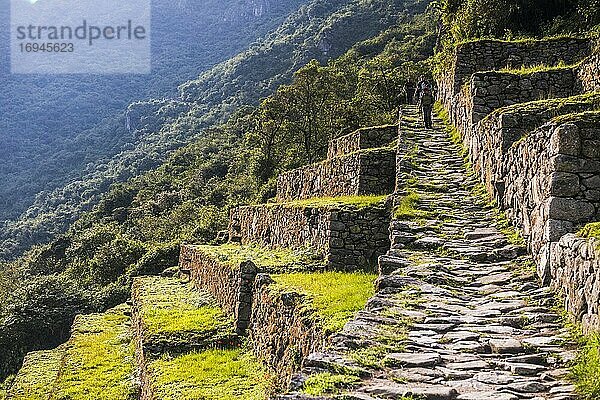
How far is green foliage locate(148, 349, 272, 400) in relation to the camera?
7902mm

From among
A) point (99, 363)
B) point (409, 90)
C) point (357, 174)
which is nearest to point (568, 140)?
point (357, 174)

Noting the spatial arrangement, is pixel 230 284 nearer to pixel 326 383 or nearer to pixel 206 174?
pixel 326 383

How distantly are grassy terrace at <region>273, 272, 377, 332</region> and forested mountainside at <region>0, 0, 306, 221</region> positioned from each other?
7454 cm

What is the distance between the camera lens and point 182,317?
467 inches

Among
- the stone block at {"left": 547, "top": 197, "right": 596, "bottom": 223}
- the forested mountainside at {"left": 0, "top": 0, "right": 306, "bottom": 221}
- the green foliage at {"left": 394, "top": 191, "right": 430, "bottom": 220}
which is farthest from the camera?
the forested mountainside at {"left": 0, "top": 0, "right": 306, "bottom": 221}

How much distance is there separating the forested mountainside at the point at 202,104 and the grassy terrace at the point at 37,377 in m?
49.1

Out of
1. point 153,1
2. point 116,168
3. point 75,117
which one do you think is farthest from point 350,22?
point 153,1

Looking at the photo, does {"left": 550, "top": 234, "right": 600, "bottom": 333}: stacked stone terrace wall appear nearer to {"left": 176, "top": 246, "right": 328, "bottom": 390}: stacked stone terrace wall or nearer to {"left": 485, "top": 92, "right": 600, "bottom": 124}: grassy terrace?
{"left": 176, "top": 246, "right": 328, "bottom": 390}: stacked stone terrace wall

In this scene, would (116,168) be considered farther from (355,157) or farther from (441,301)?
(441,301)

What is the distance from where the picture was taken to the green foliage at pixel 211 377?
790cm

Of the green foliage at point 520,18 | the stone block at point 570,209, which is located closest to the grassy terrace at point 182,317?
the stone block at point 570,209

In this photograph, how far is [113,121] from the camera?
94625 mm

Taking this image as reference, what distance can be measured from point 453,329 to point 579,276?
86 cm

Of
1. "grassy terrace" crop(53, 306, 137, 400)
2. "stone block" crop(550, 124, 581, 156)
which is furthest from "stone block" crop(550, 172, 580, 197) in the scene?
"grassy terrace" crop(53, 306, 137, 400)
